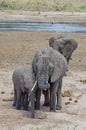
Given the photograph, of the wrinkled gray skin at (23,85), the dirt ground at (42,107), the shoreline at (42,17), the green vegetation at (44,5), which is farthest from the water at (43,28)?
the wrinkled gray skin at (23,85)

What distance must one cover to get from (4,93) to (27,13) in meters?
30.0

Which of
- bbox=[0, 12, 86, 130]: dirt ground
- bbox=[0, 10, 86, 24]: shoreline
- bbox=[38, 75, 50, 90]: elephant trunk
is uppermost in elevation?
bbox=[38, 75, 50, 90]: elephant trunk

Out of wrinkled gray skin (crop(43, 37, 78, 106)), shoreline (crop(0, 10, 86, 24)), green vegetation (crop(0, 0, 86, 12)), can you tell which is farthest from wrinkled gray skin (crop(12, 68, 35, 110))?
green vegetation (crop(0, 0, 86, 12))

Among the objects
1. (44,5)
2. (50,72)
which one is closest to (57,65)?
(50,72)

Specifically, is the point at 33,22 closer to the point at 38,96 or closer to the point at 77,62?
the point at 77,62

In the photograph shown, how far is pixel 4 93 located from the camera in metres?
13.2

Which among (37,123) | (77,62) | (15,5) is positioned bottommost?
(15,5)

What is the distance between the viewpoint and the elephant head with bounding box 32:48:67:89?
10625 millimetres

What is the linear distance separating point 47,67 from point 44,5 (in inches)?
1500

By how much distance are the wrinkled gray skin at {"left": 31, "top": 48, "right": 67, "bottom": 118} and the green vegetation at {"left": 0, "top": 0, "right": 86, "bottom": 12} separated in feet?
115

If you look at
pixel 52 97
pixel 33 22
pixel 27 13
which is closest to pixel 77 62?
pixel 52 97

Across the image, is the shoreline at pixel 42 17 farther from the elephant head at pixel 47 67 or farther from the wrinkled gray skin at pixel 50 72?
the elephant head at pixel 47 67

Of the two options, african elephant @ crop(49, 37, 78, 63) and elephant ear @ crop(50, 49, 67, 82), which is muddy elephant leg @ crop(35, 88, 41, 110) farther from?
african elephant @ crop(49, 37, 78, 63)

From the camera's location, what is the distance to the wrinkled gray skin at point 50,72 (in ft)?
35.0
